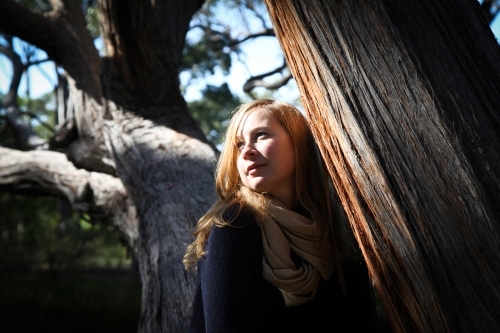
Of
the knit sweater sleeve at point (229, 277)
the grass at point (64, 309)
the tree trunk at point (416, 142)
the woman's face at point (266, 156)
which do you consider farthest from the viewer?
the grass at point (64, 309)

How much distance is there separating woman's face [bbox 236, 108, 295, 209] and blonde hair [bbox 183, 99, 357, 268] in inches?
0.8

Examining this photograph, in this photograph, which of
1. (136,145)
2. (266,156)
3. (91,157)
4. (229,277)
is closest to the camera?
(229,277)

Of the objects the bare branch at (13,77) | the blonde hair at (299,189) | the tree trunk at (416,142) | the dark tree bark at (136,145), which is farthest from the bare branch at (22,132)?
the tree trunk at (416,142)

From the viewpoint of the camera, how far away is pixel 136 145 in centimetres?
381

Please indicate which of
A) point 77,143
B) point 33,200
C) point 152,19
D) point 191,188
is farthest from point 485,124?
point 33,200

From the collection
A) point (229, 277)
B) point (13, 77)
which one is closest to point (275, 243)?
point (229, 277)

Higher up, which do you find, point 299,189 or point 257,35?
point 257,35

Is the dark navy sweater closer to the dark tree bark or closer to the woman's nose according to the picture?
the woman's nose

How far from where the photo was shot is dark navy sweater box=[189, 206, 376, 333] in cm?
144

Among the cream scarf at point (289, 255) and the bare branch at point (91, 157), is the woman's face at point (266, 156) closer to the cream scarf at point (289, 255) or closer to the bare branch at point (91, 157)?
the cream scarf at point (289, 255)

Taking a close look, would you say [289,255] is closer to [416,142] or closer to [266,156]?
[266,156]

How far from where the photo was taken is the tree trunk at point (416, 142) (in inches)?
49.5

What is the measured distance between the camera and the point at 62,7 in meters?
5.35

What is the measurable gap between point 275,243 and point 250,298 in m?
0.17
